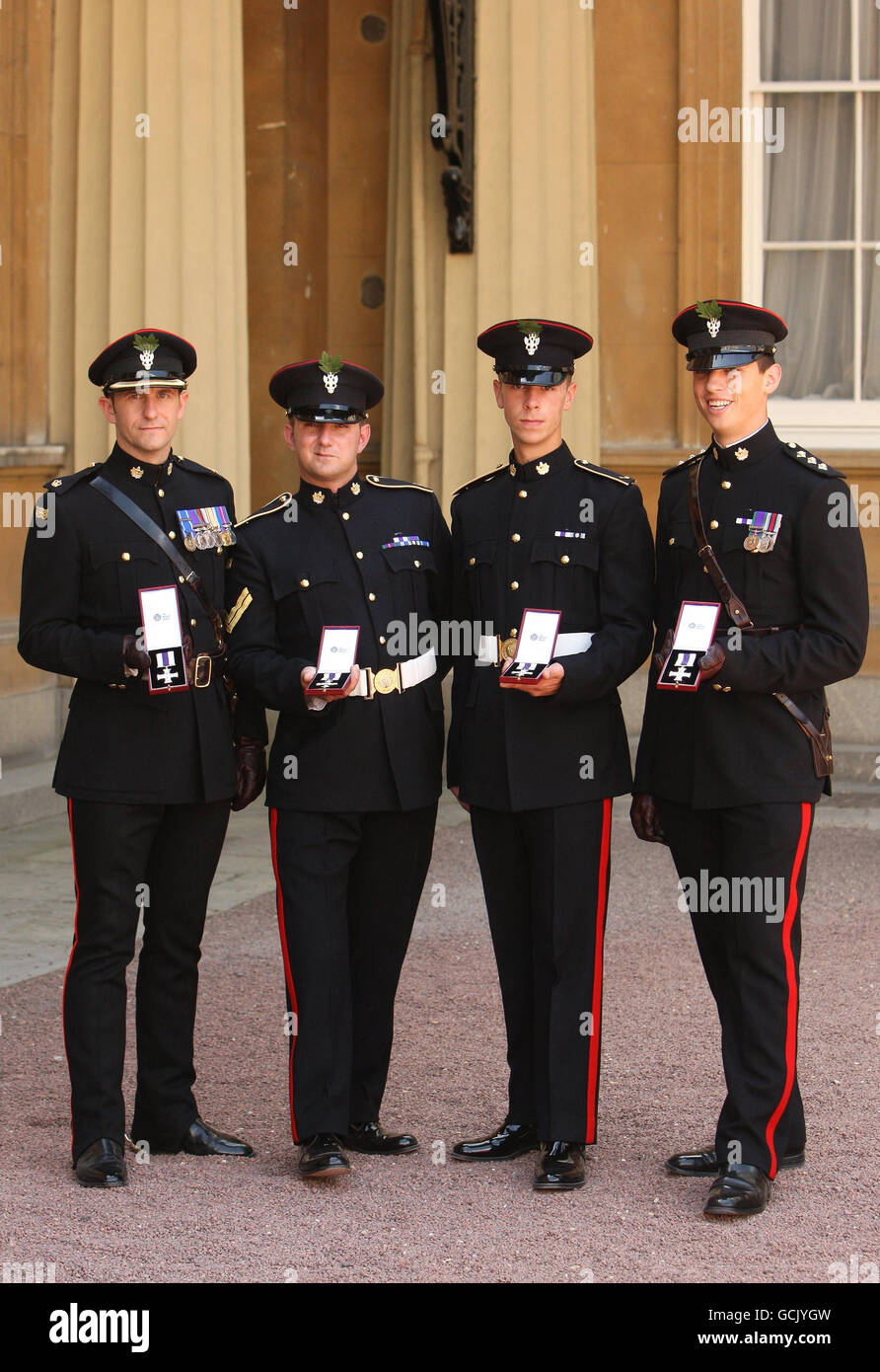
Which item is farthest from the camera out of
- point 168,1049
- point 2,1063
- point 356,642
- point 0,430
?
point 0,430

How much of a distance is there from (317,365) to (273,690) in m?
0.78

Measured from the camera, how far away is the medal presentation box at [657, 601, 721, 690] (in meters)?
3.99

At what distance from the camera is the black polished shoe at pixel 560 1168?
420 centimetres

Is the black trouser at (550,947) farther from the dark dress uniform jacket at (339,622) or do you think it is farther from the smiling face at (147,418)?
the smiling face at (147,418)

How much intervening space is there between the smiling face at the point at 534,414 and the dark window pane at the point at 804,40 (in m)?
6.10

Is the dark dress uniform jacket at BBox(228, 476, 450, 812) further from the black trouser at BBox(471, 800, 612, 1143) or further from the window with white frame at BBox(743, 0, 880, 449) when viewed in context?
the window with white frame at BBox(743, 0, 880, 449)

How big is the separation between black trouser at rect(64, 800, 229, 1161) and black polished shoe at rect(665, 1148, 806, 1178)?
1.16 m

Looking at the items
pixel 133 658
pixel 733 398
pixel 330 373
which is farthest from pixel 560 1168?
pixel 330 373

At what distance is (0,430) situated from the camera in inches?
344

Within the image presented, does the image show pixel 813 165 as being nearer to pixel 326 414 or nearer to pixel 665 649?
pixel 326 414

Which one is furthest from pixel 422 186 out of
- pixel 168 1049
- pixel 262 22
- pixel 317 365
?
pixel 168 1049

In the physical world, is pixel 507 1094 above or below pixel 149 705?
below

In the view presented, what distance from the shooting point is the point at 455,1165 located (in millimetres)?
4402

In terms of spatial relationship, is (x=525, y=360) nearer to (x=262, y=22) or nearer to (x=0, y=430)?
(x=0, y=430)
